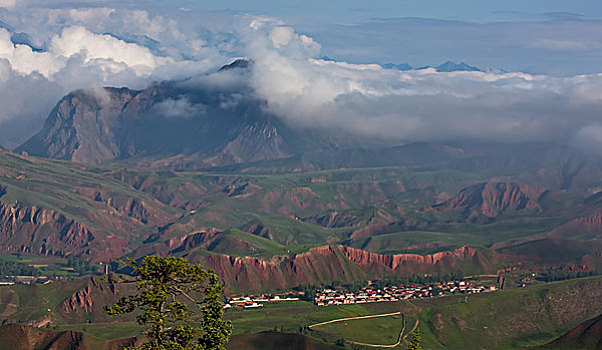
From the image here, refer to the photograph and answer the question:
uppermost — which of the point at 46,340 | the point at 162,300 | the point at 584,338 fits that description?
the point at 162,300

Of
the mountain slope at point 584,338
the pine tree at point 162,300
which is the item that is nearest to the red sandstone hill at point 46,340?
the pine tree at point 162,300

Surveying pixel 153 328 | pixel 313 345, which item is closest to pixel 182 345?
pixel 153 328

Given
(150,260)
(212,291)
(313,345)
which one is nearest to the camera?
(150,260)

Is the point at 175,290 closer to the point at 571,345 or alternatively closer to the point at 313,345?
the point at 313,345

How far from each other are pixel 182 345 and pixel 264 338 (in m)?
116

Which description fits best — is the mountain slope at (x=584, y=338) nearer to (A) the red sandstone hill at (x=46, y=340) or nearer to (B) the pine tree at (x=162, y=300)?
(A) the red sandstone hill at (x=46, y=340)

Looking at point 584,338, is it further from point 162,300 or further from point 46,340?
point 162,300

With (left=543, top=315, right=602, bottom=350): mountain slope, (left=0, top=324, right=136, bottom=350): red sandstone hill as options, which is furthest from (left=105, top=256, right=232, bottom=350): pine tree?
(left=543, top=315, right=602, bottom=350): mountain slope

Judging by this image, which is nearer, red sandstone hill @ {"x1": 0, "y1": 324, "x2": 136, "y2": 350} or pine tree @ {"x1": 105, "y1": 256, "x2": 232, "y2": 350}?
pine tree @ {"x1": 105, "y1": 256, "x2": 232, "y2": 350}

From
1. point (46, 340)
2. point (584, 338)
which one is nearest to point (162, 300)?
point (46, 340)

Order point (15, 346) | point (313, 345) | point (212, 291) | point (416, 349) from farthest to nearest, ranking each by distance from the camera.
Result: point (313, 345)
point (15, 346)
point (416, 349)
point (212, 291)

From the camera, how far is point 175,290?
200ft

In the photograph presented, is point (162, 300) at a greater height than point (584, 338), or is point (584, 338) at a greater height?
point (162, 300)

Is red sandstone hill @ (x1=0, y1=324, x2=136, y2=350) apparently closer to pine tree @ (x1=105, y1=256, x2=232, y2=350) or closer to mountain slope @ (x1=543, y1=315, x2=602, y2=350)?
pine tree @ (x1=105, y1=256, x2=232, y2=350)
